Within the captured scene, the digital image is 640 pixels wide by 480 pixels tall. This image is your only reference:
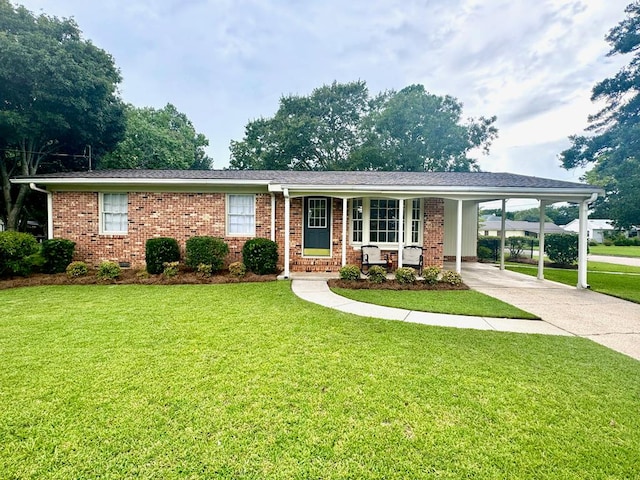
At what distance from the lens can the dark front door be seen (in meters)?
9.91

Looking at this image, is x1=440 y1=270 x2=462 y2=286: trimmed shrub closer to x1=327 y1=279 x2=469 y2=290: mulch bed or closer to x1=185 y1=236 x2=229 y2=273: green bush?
x1=327 y1=279 x2=469 y2=290: mulch bed

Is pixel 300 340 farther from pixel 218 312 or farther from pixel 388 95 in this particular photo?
pixel 388 95

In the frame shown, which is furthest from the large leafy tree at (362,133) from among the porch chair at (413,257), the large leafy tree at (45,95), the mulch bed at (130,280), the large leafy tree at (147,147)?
the mulch bed at (130,280)

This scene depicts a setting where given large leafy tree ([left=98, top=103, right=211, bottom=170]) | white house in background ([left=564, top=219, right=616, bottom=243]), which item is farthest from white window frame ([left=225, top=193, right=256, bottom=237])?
white house in background ([left=564, top=219, right=616, bottom=243])

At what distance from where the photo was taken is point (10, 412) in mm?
2408

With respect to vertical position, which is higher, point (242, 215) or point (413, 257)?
point (242, 215)

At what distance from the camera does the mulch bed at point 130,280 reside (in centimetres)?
761

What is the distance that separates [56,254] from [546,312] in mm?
12536

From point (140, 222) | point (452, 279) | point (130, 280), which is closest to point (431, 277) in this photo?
point (452, 279)

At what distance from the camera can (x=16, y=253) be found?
7.96 meters

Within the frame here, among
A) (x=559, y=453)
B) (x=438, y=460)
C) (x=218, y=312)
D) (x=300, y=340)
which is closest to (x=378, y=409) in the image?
(x=438, y=460)

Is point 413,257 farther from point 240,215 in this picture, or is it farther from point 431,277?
point 240,215

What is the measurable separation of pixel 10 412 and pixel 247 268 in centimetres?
645

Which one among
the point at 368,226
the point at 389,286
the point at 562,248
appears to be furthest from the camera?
the point at 562,248
